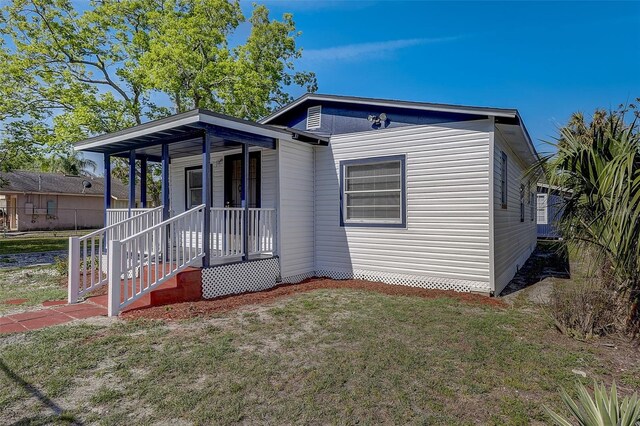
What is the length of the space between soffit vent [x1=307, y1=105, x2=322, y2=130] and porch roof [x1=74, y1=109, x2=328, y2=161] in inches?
23.4

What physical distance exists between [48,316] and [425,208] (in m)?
6.57

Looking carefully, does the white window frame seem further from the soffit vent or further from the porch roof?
the soffit vent

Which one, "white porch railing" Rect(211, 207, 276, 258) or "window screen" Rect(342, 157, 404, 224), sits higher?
"window screen" Rect(342, 157, 404, 224)

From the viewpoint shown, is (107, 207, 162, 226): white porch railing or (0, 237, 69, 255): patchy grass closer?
(107, 207, 162, 226): white porch railing

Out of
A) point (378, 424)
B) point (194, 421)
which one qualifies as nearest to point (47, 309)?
point (194, 421)

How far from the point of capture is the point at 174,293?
Result: 5801 mm

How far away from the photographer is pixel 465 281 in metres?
6.75

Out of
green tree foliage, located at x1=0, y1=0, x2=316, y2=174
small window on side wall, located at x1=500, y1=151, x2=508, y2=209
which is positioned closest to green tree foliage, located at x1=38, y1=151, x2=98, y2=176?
green tree foliage, located at x1=0, y1=0, x2=316, y2=174

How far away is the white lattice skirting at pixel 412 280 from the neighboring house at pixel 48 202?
2388 cm

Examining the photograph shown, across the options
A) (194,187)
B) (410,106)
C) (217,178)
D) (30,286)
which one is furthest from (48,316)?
(410,106)

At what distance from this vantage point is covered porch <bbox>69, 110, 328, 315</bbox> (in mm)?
5594

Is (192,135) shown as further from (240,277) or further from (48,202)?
(48,202)

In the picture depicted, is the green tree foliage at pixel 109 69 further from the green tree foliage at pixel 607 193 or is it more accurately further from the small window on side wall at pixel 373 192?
the green tree foliage at pixel 607 193

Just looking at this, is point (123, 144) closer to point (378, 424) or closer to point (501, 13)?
point (378, 424)
